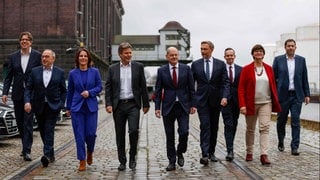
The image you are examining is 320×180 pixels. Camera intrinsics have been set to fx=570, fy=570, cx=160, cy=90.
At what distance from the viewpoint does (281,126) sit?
11.3 meters

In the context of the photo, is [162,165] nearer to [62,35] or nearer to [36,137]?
[36,137]

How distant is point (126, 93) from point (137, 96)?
6.7 inches

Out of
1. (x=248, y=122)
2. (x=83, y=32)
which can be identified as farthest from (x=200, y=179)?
(x=83, y=32)

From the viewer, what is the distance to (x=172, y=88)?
28.4 ft

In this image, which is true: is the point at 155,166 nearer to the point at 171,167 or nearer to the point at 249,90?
the point at 171,167

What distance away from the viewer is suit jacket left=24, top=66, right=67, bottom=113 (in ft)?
29.9

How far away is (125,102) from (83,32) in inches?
1825

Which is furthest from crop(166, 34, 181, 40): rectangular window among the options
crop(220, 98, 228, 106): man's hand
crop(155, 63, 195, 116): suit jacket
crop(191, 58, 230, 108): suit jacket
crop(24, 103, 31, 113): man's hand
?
crop(155, 63, 195, 116): suit jacket

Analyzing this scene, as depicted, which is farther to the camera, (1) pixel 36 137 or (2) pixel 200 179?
(1) pixel 36 137

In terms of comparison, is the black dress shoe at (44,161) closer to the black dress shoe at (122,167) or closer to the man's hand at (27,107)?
the man's hand at (27,107)

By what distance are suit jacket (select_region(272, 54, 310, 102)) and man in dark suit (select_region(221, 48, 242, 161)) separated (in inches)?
53.0

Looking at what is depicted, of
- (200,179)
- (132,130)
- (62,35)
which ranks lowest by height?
(200,179)

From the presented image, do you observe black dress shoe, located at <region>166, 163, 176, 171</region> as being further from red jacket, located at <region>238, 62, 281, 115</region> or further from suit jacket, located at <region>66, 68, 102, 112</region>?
red jacket, located at <region>238, 62, 281, 115</region>

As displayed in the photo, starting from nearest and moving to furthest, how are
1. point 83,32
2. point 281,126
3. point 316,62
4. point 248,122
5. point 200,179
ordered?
1. point 200,179
2. point 248,122
3. point 281,126
4. point 83,32
5. point 316,62
